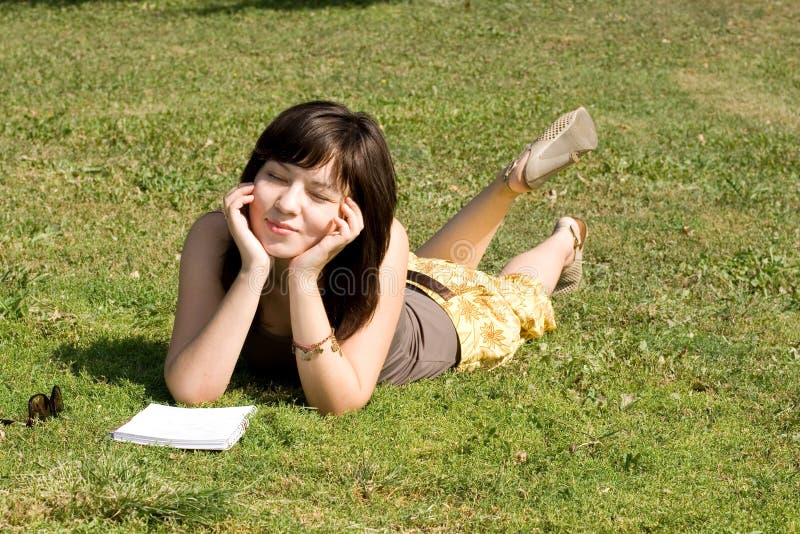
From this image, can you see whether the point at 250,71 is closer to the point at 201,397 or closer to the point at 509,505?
the point at 201,397

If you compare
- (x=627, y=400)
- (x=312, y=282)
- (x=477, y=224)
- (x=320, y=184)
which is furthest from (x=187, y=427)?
(x=477, y=224)

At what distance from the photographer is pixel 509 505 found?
12.9 feet

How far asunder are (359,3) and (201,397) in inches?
576

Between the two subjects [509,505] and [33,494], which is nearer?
[33,494]

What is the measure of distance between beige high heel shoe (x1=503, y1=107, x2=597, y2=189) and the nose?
1.95 metres

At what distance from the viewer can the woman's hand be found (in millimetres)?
4160

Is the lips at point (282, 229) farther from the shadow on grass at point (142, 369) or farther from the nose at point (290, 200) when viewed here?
the shadow on grass at point (142, 369)

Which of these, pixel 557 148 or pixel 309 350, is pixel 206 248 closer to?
pixel 309 350

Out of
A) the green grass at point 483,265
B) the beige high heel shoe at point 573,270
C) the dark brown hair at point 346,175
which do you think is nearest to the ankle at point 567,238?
the beige high heel shoe at point 573,270

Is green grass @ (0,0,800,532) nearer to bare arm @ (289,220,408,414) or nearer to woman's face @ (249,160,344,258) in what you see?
bare arm @ (289,220,408,414)

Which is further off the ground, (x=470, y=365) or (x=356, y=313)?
(x=356, y=313)

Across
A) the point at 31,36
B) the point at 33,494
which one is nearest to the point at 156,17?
the point at 31,36

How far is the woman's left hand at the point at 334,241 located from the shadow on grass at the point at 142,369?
742 mm

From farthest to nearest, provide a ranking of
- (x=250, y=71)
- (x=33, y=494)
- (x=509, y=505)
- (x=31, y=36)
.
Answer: (x=31, y=36) < (x=250, y=71) < (x=509, y=505) < (x=33, y=494)
